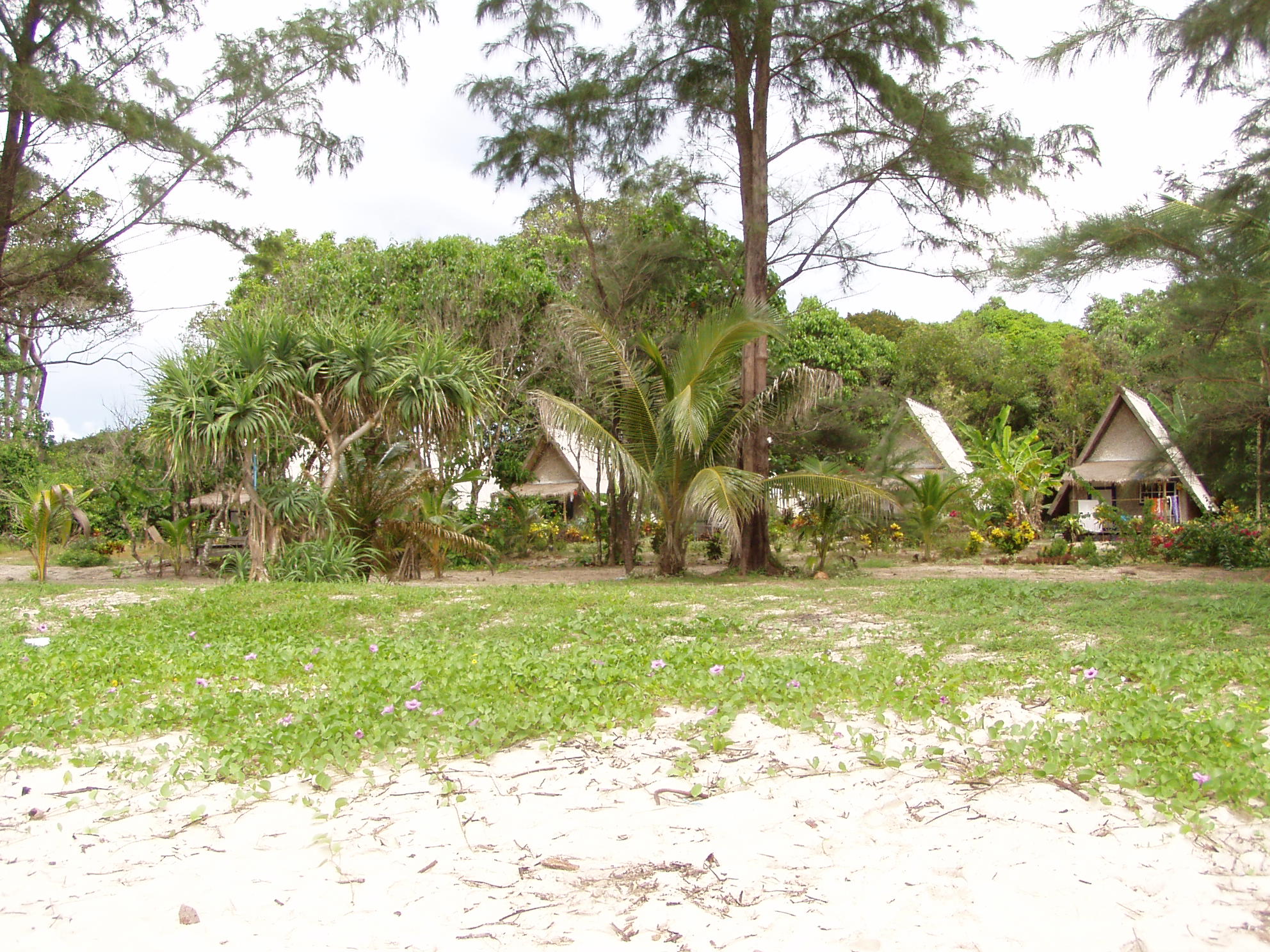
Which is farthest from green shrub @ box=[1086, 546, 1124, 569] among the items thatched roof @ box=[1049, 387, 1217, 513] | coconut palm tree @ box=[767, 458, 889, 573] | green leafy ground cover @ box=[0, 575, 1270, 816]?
green leafy ground cover @ box=[0, 575, 1270, 816]

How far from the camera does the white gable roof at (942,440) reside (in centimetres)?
2502

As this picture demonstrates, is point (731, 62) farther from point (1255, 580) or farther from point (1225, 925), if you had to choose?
point (1225, 925)

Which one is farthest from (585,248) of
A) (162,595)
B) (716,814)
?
(716,814)

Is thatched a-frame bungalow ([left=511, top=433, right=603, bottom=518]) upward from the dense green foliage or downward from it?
upward

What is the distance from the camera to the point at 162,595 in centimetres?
996

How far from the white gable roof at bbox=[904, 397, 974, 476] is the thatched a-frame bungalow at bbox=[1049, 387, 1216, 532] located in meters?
2.63

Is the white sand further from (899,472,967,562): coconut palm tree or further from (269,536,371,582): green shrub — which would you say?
(899,472,967,562): coconut palm tree

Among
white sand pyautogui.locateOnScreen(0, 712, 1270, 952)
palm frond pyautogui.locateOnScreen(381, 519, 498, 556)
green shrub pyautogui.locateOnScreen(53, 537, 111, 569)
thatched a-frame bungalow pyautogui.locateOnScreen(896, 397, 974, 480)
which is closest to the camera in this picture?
white sand pyautogui.locateOnScreen(0, 712, 1270, 952)

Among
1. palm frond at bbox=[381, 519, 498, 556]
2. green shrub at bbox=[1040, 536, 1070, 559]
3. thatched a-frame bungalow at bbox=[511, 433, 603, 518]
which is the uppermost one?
thatched a-frame bungalow at bbox=[511, 433, 603, 518]

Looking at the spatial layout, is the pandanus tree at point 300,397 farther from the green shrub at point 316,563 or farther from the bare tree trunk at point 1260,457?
the bare tree trunk at point 1260,457

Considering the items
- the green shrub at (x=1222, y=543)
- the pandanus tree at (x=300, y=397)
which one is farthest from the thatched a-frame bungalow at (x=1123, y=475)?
the pandanus tree at (x=300, y=397)

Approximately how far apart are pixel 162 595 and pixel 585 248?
1280 cm

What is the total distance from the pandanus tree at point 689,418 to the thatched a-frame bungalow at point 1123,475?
39.1ft

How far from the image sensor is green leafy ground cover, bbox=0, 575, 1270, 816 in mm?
3764
